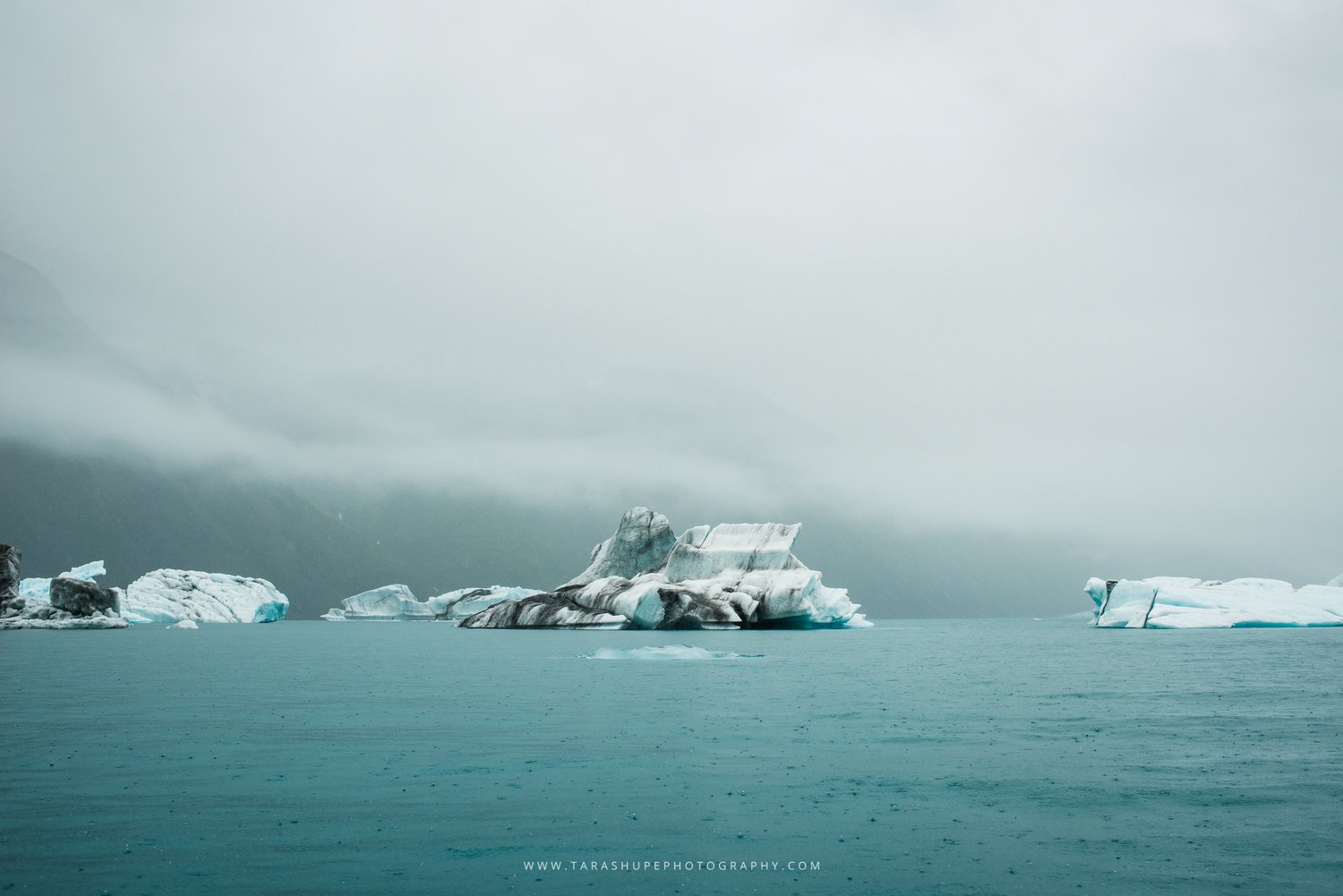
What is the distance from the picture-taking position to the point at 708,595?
5806 cm

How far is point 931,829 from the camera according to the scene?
9672mm

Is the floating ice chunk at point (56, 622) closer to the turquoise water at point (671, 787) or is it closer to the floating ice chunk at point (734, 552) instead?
the floating ice chunk at point (734, 552)

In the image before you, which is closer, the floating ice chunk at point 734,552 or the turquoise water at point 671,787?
the turquoise water at point 671,787

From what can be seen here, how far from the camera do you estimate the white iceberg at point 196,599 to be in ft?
236

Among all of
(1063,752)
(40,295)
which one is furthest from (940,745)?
(40,295)

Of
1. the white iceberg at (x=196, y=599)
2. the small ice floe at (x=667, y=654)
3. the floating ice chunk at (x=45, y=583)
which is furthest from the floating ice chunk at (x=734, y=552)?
the floating ice chunk at (x=45, y=583)

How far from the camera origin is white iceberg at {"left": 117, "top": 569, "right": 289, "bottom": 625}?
236 ft

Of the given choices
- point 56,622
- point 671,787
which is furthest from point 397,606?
point 671,787

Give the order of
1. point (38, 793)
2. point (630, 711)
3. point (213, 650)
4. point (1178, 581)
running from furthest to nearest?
point (1178, 581)
point (213, 650)
point (630, 711)
point (38, 793)

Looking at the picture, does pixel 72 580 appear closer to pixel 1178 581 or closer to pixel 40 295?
pixel 1178 581

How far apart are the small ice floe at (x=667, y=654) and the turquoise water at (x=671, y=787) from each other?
32.4 feet

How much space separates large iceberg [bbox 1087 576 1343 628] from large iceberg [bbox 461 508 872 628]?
18.0 metres

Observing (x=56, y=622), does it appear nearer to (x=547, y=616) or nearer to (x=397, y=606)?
(x=547, y=616)

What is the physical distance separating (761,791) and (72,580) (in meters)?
59.2
